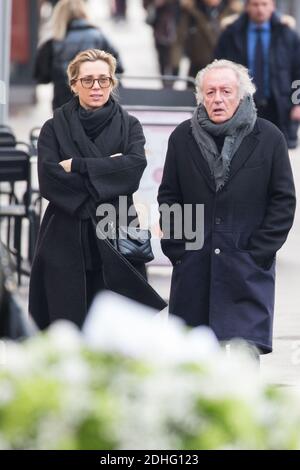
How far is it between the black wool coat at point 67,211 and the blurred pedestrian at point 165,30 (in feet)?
53.8

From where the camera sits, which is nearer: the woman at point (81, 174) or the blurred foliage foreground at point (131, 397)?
the blurred foliage foreground at point (131, 397)

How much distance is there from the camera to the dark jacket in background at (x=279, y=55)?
12.2m

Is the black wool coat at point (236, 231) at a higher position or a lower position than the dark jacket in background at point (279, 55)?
higher

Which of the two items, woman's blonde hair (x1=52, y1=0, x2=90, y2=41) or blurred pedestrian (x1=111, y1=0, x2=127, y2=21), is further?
blurred pedestrian (x1=111, y1=0, x2=127, y2=21)

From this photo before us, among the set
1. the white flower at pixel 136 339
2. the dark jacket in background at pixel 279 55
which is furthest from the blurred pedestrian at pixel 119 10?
the white flower at pixel 136 339

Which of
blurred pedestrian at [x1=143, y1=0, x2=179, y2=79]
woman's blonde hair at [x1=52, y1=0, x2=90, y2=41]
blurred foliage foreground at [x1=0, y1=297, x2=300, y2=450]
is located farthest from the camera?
blurred pedestrian at [x1=143, y1=0, x2=179, y2=79]

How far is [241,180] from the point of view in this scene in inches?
264

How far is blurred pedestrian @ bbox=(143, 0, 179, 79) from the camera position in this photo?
23.8 m

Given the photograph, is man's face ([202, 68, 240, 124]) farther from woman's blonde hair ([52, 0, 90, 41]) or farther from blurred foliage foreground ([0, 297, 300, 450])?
woman's blonde hair ([52, 0, 90, 41])

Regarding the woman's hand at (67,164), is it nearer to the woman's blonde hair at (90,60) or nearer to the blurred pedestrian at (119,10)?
the woman's blonde hair at (90,60)

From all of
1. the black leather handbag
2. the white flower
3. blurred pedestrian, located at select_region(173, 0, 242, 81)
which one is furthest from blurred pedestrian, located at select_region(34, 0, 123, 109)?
the white flower

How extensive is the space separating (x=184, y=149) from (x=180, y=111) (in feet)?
11.5

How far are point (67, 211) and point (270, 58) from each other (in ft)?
17.7

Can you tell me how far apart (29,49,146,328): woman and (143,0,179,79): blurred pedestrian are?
16397 mm
